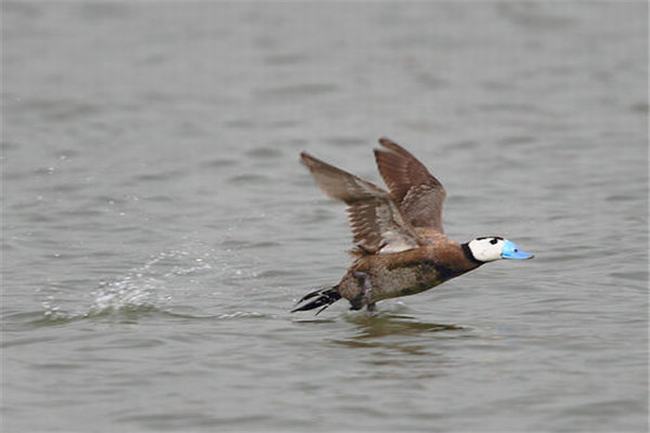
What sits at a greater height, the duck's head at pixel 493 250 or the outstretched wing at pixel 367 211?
the outstretched wing at pixel 367 211

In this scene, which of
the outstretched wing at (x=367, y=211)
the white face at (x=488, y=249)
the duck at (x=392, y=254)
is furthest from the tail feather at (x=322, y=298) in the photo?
the white face at (x=488, y=249)

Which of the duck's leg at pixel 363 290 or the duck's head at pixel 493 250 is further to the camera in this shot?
the duck's leg at pixel 363 290

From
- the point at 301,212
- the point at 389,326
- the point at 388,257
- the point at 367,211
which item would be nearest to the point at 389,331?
the point at 389,326

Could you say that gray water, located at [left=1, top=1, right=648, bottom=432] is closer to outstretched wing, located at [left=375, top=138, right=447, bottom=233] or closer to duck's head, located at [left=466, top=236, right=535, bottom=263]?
duck's head, located at [left=466, top=236, right=535, bottom=263]

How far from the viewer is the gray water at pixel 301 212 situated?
695 centimetres

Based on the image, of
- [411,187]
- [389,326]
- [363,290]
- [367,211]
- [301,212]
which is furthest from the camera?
[301,212]

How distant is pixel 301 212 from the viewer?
11391mm

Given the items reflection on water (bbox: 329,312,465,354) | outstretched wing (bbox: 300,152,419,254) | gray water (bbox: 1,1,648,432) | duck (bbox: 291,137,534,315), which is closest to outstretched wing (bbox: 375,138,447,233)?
duck (bbox: 291,137,534,315)

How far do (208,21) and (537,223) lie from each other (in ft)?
29.5

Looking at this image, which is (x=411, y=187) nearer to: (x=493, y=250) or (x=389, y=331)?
(x=493, y=250)

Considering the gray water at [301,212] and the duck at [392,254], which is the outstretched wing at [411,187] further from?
the gray water at [301,212]

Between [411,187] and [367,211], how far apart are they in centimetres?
81

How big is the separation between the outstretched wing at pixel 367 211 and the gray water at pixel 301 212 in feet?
1.60

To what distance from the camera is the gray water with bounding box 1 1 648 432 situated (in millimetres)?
6945
